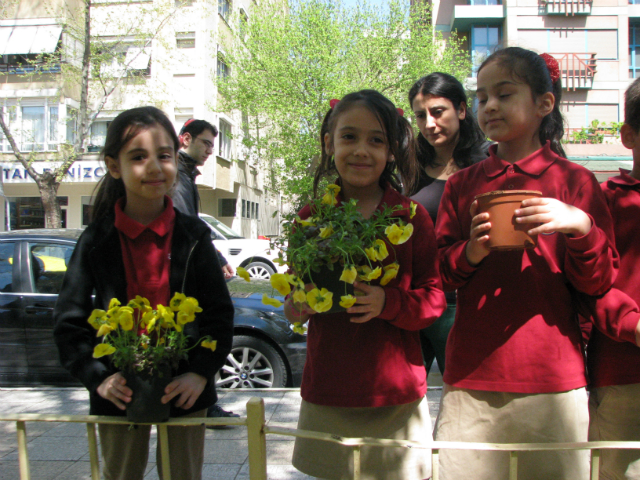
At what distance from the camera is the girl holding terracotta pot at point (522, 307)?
147 centimetres

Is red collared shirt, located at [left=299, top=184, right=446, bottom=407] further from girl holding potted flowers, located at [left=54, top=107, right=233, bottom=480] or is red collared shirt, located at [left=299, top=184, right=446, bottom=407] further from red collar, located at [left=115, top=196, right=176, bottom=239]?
red collar, located at [left=115, top=196, right=176, bottom=239]

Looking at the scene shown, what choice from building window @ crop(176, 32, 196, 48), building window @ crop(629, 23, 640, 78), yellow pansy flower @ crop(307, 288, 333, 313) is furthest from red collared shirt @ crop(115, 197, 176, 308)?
building window @ crop(629, 23, 640, 78)

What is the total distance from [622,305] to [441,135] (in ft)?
4.57

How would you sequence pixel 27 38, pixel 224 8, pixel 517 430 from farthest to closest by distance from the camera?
1. pixel 224 8
2. pixel 27 38
3. pixel 517 430

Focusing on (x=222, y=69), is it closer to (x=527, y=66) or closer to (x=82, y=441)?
(x=82, y=441)

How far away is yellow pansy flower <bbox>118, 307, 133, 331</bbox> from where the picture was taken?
4.47 feet

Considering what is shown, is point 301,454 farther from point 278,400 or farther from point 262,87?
point 262,87

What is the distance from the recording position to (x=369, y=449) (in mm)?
1566

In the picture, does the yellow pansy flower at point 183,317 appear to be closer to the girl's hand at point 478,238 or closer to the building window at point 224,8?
the girl's hand at point 478,238

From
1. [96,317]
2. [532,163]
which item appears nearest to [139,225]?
[96,317]

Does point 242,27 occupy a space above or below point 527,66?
above

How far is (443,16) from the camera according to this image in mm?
28578

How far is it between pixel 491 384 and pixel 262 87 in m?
21.7

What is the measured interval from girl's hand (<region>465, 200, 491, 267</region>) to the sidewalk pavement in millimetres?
2046
